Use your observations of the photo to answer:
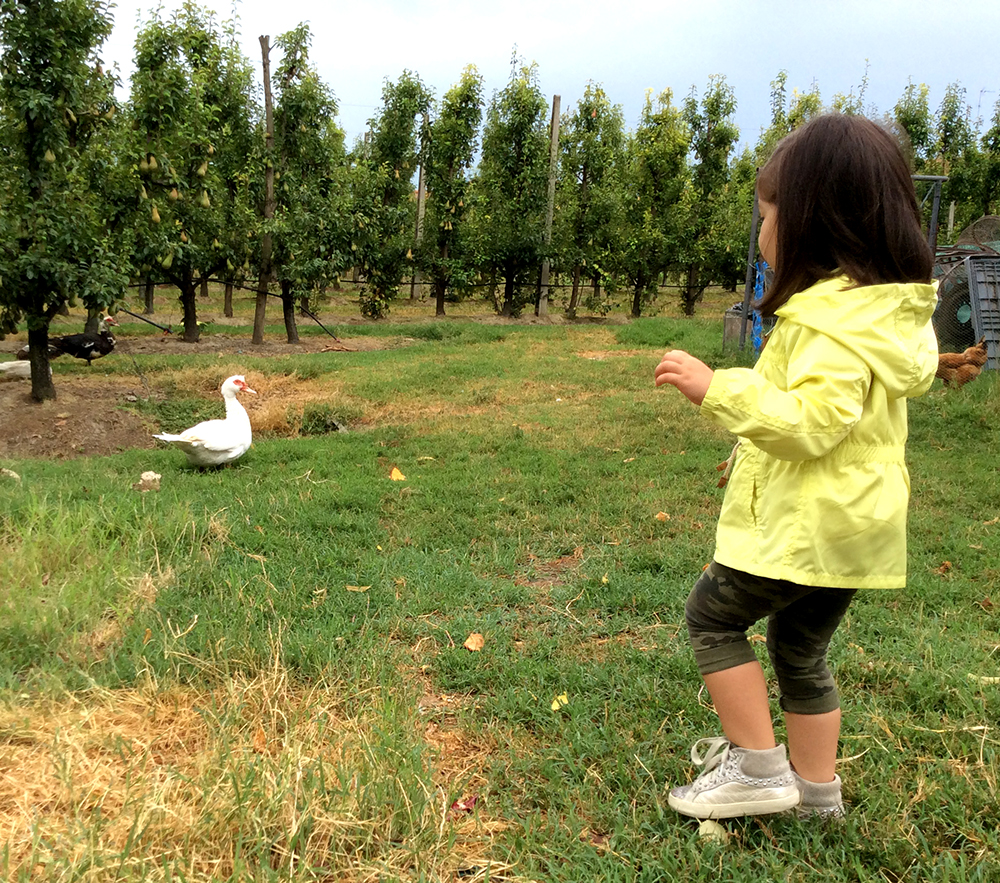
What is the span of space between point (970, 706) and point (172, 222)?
11.0 meters

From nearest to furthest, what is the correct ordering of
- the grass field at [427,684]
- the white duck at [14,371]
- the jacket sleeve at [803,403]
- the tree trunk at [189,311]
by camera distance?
1. the jacket sleeve at [803,403]
2. the grass field at [427,684]
3. the white duck at [14,371]
4. the tree trunk at [189,311]

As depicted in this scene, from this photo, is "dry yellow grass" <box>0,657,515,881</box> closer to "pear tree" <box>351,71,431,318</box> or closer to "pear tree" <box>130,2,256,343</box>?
"pear tree" <box>130,2,256,343</box>

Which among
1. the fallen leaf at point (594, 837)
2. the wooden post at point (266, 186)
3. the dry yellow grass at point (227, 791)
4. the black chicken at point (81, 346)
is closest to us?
the dry yellow grass at point (227, 791)

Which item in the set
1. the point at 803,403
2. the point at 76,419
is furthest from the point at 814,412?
the point at 76,419

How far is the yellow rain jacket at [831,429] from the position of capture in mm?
1587

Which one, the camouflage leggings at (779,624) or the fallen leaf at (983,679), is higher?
the camouflage leggings at (779,624)

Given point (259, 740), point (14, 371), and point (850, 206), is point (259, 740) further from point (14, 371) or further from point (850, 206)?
point (14, 371)

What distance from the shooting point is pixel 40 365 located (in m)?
7.57

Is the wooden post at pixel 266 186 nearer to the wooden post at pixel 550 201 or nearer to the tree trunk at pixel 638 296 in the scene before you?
the wooden post at pixel 550 201

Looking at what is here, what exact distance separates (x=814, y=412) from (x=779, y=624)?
2.11 ft

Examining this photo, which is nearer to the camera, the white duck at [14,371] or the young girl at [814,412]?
the young girl at [814,412]

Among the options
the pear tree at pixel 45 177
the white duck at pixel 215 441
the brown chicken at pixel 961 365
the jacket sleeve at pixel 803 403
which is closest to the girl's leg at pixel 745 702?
the jacket sleeve at pixel 803 403

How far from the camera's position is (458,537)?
13.9 feet

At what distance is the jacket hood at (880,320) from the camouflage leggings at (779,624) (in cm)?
51
